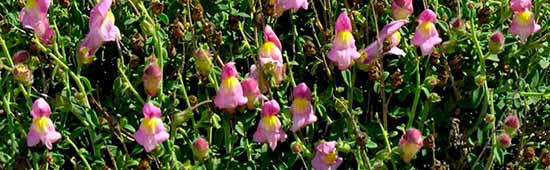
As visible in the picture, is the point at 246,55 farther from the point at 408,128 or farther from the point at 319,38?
the point at 408,128

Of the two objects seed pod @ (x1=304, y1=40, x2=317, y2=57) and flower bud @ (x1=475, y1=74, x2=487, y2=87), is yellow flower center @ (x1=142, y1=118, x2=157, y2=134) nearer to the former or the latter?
seed pod @ (x1=304, y1=40, x2=317, y2=57)

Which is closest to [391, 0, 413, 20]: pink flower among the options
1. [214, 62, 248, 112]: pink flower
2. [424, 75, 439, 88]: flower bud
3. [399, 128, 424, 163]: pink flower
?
[424, 75, 439, 88]: flower bud

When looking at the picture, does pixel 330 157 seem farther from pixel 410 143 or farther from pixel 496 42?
pixel 496 42

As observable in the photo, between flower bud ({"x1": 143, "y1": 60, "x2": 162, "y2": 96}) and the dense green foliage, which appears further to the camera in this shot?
the dense green foliage

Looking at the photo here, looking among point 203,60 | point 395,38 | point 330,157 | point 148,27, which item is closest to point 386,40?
point 395,38

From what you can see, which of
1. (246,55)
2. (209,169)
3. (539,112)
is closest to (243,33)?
(246,55)

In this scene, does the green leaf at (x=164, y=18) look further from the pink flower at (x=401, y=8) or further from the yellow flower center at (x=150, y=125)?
the pink flower at (x=401, y=8)
